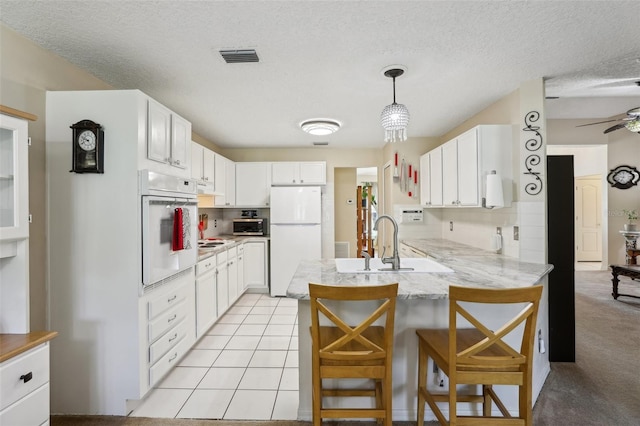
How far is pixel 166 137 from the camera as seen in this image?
237 cm

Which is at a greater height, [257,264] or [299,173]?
[299,173]

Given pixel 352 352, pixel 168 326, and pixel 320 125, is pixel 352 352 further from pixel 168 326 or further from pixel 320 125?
pixel 320 125

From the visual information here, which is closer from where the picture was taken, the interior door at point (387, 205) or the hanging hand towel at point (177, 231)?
the hanging hand towel at point (177, 231)

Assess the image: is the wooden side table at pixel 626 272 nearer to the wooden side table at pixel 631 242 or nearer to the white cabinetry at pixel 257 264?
the wooden side table at pixel 631 242

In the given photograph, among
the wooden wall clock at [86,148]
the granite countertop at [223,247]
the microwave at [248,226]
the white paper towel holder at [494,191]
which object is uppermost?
the wooden wall clock at [86,148]

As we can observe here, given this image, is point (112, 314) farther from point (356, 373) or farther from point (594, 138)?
point (594, 138)

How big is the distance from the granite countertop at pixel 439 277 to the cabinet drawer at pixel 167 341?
1147 mm

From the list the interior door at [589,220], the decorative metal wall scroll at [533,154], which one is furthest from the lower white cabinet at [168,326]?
the interior door at [589,220]

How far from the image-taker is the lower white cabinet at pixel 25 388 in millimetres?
1328

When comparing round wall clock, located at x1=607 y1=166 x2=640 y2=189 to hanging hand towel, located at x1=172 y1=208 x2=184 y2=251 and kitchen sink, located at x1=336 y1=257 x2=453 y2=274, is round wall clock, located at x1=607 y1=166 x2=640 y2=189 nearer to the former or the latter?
kitchen sink, located at x1=336 y1=257 x2=453 y2=274

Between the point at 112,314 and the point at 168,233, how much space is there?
0.64 m

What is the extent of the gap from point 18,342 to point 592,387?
3715 millimetres

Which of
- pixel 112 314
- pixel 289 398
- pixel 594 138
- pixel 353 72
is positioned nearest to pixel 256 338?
pixel 289 398

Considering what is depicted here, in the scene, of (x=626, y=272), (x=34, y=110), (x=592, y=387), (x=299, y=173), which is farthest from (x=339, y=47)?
(x=626, y=272)
